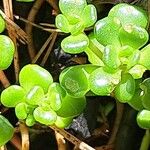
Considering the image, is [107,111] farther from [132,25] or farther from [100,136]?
[132,25]

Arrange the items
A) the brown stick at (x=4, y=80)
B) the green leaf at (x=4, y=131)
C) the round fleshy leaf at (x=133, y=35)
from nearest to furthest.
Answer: the round fleshy leaf at (x=133, y=35) → the green leaf at (x=4, y=131) → the brown stick at (x=4, y=80)

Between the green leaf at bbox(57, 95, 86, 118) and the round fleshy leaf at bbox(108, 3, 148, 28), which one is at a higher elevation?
the round fleshy leaf at bbox(108, 3, 148, 28)

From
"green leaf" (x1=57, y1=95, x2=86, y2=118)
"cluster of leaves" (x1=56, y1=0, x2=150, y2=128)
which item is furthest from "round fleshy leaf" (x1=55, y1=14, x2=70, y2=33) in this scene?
"green leaf" (x1=57, y1=95, x2=86, y2=118)

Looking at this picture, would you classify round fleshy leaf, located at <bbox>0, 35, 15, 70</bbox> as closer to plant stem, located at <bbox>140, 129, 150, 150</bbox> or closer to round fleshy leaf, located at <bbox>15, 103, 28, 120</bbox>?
round fleshy leaf, located at <bbox>15, 103, 28, 120</bbox>

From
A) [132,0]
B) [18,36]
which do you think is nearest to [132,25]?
[132,0]

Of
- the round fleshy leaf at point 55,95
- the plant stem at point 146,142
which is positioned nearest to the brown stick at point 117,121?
the plant stem at point 146,142

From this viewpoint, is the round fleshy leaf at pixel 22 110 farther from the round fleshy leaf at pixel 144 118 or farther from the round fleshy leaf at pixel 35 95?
the round fleshy leaf at pixel 144 118

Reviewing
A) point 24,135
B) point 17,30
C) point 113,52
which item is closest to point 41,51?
point 17,30
